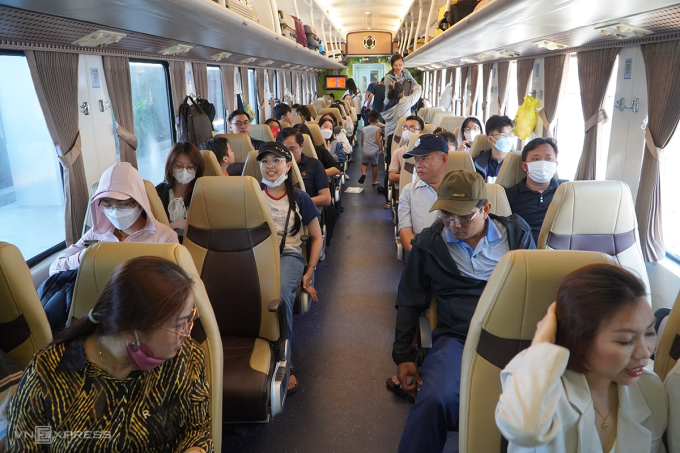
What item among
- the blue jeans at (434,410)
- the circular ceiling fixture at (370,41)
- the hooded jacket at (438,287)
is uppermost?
the circular ceiling fixture at (370,41)

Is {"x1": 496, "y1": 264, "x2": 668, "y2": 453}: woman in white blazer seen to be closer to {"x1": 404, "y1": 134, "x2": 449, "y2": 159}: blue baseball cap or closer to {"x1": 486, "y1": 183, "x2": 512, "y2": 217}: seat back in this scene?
{"x1": 486, "y1": 183, "x2": 512, "y2": 217}: seat back

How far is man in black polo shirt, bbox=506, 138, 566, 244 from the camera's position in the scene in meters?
3.82

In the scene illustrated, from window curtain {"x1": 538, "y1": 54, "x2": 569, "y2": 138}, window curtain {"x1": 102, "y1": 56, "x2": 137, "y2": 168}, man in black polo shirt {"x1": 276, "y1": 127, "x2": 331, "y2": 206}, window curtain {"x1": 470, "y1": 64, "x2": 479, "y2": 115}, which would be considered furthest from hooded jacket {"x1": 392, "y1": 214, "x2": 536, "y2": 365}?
window curtain {"x1": 470, "y1": 64, "x2": 479, "y2": 115}

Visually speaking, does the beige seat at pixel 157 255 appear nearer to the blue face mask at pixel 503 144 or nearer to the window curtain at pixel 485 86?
the blue face mask at pixel 503 144

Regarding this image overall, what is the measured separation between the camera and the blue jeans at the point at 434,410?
2123mm

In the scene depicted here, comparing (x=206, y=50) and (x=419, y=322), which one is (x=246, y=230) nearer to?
(x=419, y=322)

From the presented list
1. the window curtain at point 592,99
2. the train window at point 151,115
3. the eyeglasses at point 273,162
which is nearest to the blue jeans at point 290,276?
the eyeglasses at point 273,162

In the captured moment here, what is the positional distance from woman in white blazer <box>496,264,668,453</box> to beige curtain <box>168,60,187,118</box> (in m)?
6.38

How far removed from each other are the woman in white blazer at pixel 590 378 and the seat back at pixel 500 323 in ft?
0.81

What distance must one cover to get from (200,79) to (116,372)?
22.7 ft

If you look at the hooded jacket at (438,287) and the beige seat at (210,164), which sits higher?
the beige seat at (210,164)

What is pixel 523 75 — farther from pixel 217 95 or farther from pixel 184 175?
pixel 184 175

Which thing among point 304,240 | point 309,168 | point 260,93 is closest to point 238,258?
point 304,240

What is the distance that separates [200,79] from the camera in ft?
25.5
